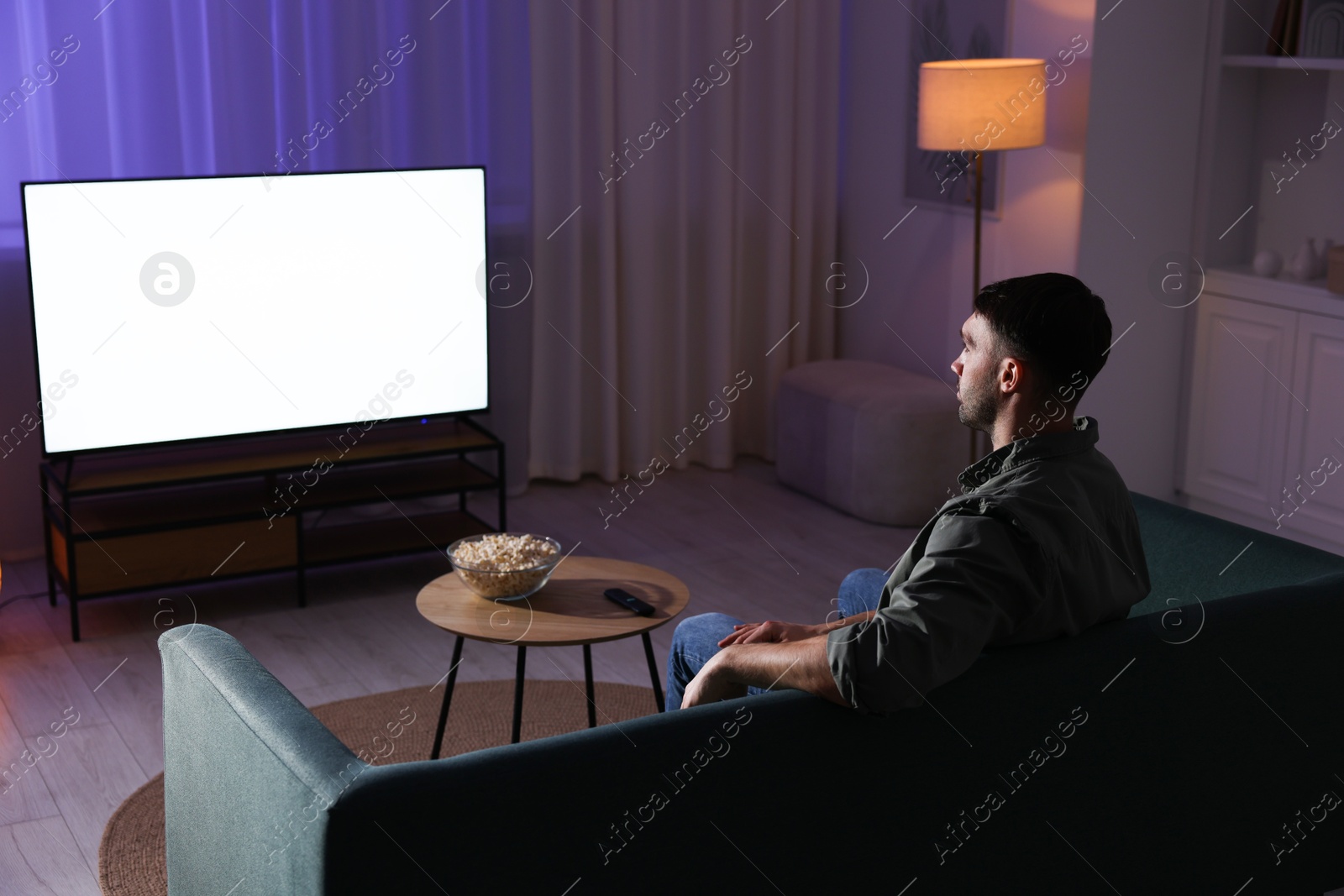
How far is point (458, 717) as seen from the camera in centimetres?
323

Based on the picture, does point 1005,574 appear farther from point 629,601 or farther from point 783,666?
point 629,601

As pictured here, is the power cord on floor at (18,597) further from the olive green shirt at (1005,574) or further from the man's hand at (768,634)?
the olive green shirt at (1005,574)

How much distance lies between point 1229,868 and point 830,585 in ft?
6.98

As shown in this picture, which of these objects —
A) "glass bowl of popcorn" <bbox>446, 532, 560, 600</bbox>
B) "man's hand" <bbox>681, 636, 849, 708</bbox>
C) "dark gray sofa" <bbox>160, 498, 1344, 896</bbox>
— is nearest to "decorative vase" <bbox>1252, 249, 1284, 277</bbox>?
"dark gray sofa" <bbox>160, 498, 1344, 896</bbox>

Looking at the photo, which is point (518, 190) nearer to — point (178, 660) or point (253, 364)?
point (253, 364)

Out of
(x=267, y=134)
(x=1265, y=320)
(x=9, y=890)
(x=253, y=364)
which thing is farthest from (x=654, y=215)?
(x=9, y=890)

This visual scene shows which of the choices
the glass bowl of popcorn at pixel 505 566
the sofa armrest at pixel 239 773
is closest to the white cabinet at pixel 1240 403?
the glass bowl of popcorn at pixel 505 566

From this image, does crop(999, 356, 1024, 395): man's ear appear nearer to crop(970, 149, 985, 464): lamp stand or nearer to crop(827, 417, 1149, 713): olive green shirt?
crop(827, 417, 1149, 713): olive green shirt

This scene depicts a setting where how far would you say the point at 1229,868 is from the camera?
2.04 metres

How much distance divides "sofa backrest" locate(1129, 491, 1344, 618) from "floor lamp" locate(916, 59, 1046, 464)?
1.81 m

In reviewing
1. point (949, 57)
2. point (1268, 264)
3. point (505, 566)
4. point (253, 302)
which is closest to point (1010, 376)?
point (505, 566)

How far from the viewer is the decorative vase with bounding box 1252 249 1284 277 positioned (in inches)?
171

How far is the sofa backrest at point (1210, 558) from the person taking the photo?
232 centimetres

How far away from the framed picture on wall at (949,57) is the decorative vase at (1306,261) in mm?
984
